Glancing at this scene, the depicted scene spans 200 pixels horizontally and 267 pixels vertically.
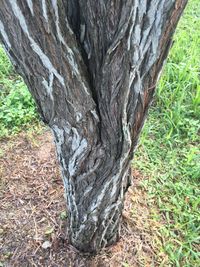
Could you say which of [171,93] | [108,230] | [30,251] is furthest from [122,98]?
[171,93]

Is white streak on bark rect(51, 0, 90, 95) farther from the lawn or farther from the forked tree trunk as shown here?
the lawn

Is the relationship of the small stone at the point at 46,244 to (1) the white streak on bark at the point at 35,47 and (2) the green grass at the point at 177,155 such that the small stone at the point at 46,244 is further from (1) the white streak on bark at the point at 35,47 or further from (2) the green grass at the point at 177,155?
(1) the white streak on bark at the point at 35,47

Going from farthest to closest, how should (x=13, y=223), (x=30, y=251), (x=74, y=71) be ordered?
1. (x=13, y=223)
2. (x=30, y=251)
3. (x=74, y=71)

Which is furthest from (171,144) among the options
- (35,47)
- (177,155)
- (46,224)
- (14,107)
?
(35,47)

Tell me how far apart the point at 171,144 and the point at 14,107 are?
1107mm

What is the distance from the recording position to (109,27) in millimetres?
665

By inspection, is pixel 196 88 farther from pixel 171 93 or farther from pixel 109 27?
pixel 109 27

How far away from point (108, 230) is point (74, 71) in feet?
2.91

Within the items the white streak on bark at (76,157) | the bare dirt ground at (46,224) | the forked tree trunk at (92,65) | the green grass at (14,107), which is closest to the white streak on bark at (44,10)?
the forked tree trunk at (92,65)

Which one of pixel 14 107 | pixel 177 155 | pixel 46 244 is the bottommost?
pixel 46 244

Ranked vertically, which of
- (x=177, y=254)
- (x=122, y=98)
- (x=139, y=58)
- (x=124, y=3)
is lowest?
(x=177, y=254)

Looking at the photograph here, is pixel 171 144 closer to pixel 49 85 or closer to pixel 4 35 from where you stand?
pixel 49 85

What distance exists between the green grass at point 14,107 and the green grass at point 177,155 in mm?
794

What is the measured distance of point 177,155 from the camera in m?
2.01
